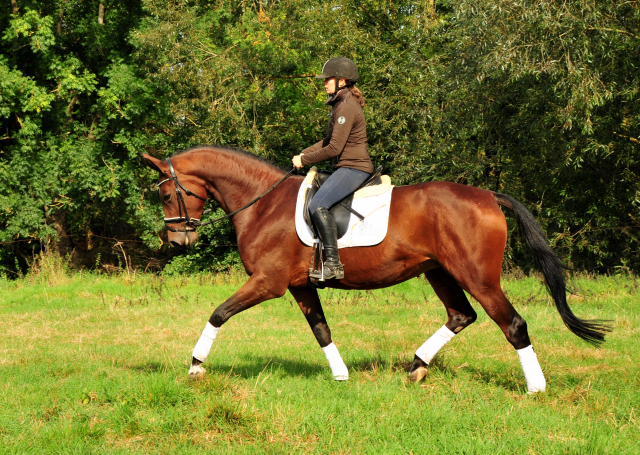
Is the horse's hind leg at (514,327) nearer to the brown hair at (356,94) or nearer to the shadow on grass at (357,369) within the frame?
the shadow on grass at (357,369)

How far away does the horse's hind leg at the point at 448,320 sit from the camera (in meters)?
6.29

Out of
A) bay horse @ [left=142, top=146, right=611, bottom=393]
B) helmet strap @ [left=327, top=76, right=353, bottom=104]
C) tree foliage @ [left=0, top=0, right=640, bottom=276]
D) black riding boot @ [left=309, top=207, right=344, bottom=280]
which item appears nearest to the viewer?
bay horse @ [left=142, top=146, right=611, bottom=393]

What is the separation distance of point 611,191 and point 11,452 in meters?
16.9

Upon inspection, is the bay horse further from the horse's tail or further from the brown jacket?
the brown jacket

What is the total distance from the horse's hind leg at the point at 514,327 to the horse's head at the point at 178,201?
3.08 metres

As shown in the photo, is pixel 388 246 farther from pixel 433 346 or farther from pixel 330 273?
pixel 433 346

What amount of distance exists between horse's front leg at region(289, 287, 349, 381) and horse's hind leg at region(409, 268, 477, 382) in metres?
0.81

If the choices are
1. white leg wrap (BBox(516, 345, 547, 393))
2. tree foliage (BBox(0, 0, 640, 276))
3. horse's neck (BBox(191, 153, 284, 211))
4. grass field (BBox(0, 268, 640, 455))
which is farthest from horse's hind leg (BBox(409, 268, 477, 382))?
tree foliage (BBox(0, 0, 640, 276))

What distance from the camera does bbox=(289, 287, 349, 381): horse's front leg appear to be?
6429mm

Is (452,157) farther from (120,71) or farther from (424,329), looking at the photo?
(120,71)

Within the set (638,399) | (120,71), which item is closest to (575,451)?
(638,399)

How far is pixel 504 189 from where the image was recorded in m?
18.1

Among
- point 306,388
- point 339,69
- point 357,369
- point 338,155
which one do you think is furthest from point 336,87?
point 357,369

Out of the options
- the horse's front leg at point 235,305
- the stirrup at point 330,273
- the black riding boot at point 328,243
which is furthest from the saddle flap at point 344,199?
the horse's front leg at point 235,305
